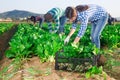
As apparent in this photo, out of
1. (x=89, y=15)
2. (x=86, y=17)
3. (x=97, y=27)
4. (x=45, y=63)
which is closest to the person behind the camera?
(x=86, y=17)

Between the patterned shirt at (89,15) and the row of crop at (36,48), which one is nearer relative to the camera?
the patterned shirt at (89,15)

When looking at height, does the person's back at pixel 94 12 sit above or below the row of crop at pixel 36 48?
above

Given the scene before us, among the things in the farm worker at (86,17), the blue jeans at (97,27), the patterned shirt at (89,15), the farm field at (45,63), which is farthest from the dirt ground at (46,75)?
the blue jeans at (97,27)

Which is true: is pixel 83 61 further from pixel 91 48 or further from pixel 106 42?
pixel 106 42

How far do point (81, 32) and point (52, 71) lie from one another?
133cm

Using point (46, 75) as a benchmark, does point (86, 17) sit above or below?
above

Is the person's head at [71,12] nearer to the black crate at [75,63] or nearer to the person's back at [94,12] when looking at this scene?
the person's back at [94,12]

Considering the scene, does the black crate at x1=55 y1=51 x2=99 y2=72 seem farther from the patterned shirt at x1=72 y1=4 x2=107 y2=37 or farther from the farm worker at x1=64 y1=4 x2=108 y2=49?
the patterned shirt at x1=72 y1=4 x2=107 y2=37

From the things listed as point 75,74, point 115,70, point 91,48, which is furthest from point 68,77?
point 115,70

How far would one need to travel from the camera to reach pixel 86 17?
746 centimetres

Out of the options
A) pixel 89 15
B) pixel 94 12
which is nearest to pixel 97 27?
pixel 94 12

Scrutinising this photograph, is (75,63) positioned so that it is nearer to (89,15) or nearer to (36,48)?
(89,15)

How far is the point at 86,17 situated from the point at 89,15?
0.29m

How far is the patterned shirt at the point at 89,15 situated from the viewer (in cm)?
740
